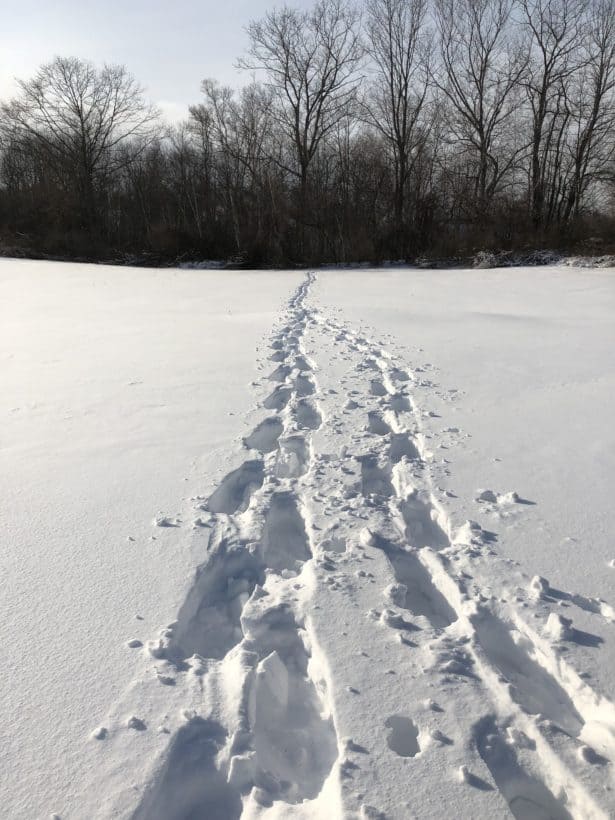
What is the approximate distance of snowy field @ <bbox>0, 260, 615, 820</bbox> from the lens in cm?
146

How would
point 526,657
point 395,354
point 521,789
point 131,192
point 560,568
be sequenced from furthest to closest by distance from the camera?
point 131,192, point 395,354, point 560,568, point 526,657, point 521,789

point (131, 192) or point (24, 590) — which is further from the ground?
point (131, 192)

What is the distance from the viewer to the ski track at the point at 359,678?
1.43m

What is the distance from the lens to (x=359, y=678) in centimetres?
174

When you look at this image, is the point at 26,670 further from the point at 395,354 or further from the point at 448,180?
the point at 448,180

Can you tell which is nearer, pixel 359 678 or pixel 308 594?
pixel 359 678

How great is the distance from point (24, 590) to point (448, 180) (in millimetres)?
21950

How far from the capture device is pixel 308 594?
2137 millimetres

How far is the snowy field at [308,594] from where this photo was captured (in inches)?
57.5

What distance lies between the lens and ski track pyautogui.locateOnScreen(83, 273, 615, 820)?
1427mm

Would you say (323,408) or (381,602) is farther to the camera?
(323,408)

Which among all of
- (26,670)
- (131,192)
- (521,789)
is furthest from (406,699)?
(131,192)

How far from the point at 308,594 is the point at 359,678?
443 millimetres

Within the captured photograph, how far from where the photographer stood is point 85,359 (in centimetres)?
563
